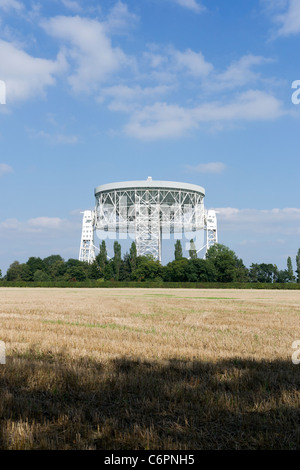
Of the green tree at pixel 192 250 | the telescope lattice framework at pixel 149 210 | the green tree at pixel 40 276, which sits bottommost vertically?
the green tree at pixel 40 276

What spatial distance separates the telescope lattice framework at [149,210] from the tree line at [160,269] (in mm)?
13561

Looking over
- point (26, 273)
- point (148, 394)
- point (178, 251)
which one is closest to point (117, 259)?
point (178, 251)

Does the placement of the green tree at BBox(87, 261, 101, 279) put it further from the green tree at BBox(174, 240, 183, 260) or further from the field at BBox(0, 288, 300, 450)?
the field at BBox(0, 288, 300, 450)

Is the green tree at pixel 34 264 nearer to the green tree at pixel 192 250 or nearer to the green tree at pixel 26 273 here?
the green tree at pixel 26 273

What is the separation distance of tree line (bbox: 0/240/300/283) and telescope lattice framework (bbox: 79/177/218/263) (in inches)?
534

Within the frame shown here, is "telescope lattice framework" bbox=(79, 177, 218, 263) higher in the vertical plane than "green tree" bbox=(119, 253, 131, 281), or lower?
higher

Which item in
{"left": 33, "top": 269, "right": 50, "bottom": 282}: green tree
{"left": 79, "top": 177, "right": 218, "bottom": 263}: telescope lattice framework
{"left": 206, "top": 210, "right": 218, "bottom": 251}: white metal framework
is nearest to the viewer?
{"left": 79, "top": 177, "right": 218, "bottom": 263}: telescope lattice framework

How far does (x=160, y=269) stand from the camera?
101312 mm

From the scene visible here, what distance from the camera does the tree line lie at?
A: 97375mm

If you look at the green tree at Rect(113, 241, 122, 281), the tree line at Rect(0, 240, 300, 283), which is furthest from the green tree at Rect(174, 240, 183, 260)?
the green tree at Rect(113, 241, 122, 281)

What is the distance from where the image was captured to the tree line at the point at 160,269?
97.4 m

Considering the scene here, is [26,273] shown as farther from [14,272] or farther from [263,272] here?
[263,272]

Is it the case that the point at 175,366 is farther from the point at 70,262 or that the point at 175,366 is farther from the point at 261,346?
the point at 70,262

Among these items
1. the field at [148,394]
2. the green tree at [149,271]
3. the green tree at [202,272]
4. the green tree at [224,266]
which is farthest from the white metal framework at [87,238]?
the field at [148,394]
